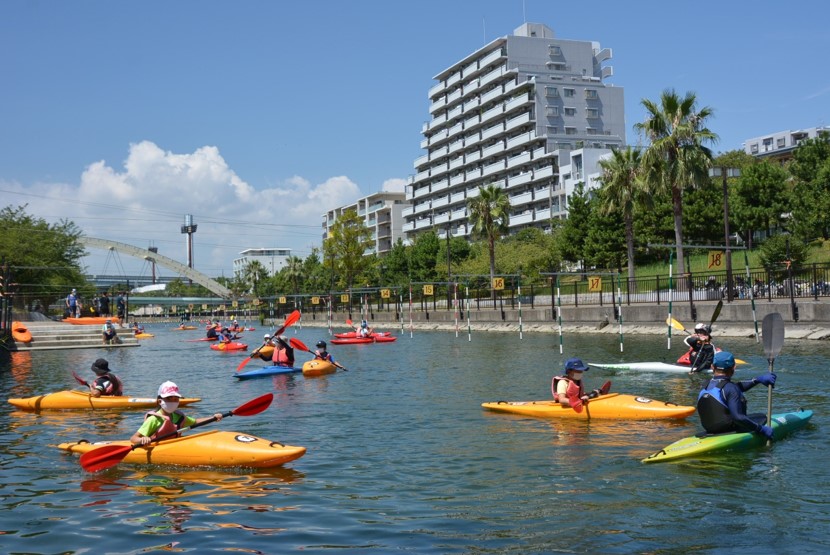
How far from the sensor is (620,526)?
26.7ft

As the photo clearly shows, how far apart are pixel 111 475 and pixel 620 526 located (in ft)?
24.2

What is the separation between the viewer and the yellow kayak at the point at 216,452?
10914 mm

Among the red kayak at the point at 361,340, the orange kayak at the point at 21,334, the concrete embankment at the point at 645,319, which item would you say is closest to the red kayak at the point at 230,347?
the red kayak at the point at 361,340

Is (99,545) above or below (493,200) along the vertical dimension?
below

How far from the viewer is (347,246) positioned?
9100 centimetres

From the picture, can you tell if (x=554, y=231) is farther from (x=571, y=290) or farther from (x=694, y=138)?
(x=694, y=138)

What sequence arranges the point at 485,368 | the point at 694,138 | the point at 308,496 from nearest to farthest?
the point at 308,496, the point at 485,368, the point at 694,138

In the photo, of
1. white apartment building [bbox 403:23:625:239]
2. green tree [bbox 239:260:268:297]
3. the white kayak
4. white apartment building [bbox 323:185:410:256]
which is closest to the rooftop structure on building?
white apartment building [bbox 403:23:625:239]

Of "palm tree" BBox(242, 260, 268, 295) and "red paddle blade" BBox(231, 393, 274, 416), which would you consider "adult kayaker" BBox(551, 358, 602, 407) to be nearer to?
"red paddle blade" BBox(231, 393, 274, 416)

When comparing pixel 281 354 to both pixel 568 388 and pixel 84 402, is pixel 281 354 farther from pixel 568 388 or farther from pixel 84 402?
pixel 568 388

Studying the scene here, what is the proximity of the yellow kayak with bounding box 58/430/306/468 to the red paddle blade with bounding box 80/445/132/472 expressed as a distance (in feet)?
0.38

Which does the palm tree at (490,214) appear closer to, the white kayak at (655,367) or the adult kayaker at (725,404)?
the white kayak at (655,367)

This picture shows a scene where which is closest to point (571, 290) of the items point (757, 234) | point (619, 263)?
point (619, 263)

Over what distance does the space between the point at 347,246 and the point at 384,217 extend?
46.5 meters
